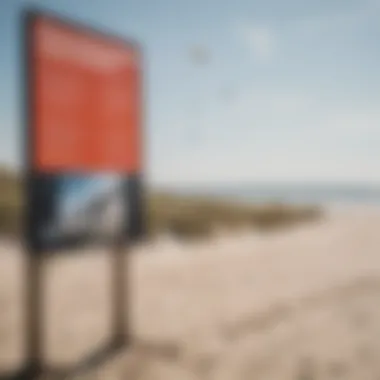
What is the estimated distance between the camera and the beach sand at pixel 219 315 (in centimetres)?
387

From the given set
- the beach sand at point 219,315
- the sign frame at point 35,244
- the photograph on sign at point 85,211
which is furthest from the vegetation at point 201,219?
the photograph on sign at point 85,211

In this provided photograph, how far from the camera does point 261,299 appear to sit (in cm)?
615

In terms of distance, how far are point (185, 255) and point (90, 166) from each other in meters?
6.41

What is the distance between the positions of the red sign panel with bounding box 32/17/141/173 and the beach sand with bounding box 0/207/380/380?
1064 millimetres

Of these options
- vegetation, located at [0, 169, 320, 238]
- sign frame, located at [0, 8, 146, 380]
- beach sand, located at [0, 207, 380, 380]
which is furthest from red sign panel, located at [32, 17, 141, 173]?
vegetation, located at [0, 169, 320, 238]

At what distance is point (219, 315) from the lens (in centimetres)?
535

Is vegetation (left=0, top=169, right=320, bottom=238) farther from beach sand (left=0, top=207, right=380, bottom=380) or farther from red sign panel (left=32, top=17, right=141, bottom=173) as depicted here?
red sign panel (left=32, top=17, right=141, bottom=173)

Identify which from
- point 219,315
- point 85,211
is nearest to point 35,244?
point 85,211

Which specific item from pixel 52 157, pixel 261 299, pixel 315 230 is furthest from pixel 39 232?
pixel 315 230

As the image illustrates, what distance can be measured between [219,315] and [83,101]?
2865mm

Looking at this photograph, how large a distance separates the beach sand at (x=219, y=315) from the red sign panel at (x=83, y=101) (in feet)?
3.49

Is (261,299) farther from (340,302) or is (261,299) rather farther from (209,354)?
(209,354)

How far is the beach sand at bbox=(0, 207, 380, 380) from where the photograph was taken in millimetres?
3867

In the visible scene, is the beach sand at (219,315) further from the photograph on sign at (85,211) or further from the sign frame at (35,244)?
the photograph on sign at (85,211)
